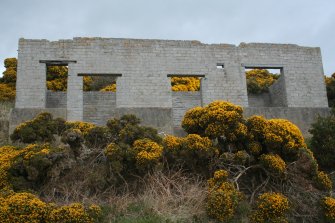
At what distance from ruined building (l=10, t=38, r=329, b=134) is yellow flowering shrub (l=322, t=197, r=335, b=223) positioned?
731 centimetres

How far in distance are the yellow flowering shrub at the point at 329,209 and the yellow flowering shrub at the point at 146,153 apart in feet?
11.8

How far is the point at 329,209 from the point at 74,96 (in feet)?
33.5

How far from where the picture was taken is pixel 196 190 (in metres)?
10.3

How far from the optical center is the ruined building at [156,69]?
17.6 m

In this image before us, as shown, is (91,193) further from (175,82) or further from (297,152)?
(175,82)

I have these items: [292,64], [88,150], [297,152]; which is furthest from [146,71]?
[297,152]

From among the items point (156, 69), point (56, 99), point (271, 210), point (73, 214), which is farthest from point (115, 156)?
point (56, 99)

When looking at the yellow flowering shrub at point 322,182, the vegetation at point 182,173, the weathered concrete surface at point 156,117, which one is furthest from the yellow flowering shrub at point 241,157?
the weathered concrete surface at point 156,117

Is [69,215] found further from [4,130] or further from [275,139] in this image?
[4,130]

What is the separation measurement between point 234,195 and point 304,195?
1849mm

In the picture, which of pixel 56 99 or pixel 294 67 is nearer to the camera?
pixel 294 67

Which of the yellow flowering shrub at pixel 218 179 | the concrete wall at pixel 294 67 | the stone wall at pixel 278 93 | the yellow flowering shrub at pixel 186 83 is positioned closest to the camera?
the yellow flowering shrub at pixel 218 179

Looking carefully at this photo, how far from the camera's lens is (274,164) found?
10.5 meters

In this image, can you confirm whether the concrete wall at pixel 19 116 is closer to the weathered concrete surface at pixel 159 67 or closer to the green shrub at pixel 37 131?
the green shrub at pixel 37 131
